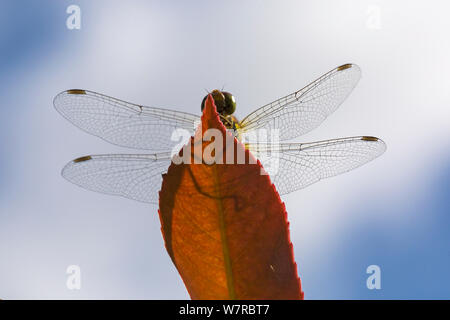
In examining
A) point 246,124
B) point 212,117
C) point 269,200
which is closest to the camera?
point 212,117

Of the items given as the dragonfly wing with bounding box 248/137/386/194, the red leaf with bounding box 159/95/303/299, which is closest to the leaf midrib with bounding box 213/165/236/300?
the red leaf with bounding box 159/95/303/299

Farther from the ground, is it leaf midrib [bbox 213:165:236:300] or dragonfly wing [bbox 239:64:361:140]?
dragonfly wing [bbox 239:64:361:140]

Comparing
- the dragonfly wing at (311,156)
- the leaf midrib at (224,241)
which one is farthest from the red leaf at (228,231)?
the dragonfly wing at (311,156)

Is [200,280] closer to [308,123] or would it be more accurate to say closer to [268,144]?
[268,144]

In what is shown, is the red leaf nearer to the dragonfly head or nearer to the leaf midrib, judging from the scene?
the leaf midrib

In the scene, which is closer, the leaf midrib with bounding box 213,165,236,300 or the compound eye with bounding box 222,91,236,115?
the leaf midrib with bounding box 213,165,236,300
